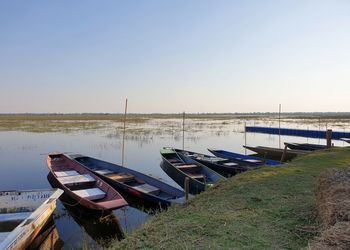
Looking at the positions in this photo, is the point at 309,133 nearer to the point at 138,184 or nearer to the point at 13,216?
the point at 138,184

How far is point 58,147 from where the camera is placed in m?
24.6

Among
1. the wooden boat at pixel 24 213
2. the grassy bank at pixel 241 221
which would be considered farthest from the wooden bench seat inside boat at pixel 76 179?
the grassy bank at pixel 241 221

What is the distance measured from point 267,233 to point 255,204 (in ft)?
5.10

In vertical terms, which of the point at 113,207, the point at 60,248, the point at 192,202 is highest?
the point at 192,202

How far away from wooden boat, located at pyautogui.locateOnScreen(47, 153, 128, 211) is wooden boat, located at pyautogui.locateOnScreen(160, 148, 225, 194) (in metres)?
3.04

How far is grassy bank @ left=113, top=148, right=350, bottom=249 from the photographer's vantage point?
4.29m

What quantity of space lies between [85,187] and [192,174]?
4.72 meters

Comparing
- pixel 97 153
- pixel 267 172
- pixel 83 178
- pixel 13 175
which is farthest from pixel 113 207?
pixel 97 153

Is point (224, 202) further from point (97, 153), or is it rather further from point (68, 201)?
point (97, 153)

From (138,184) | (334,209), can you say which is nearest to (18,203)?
(138,184)

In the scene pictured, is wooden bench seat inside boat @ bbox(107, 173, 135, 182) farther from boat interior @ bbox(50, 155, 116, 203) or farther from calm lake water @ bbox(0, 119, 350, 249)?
calm lake water @ bbox(0, 119, 350, 249)

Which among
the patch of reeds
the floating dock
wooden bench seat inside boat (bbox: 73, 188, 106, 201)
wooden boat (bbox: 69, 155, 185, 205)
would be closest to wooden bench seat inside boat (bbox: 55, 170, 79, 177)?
wooden boat (bbox: 69, 155, 185, 205)

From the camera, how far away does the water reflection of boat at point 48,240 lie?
7.69m

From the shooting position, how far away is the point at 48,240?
321 inches
